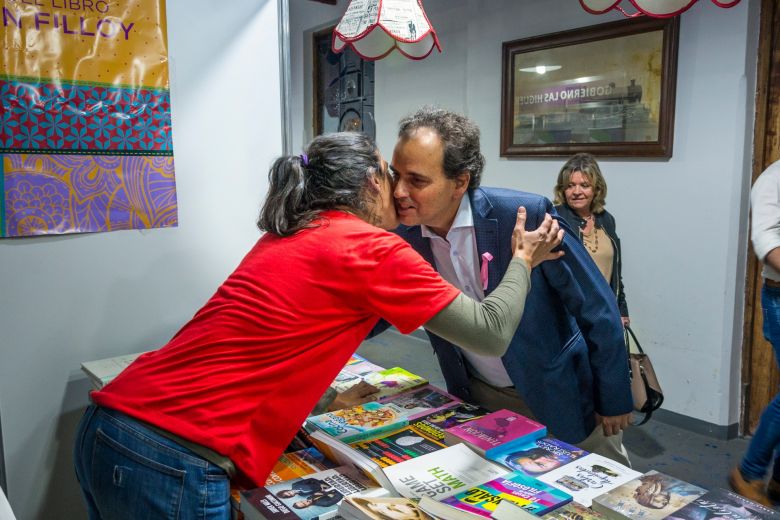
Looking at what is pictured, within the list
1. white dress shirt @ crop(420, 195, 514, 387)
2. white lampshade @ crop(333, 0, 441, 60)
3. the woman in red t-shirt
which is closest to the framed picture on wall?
white lampshade @ crop(333, 0, 441, 60)

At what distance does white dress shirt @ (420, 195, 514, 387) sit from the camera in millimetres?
1673

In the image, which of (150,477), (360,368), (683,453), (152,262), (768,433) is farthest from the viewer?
(683,453)

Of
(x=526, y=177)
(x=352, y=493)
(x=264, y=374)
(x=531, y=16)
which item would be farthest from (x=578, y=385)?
(x=531, y=16)

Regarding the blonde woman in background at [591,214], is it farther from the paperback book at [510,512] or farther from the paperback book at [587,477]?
the paperback book at [510,512]

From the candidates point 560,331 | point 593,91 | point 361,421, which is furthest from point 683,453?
point 361,421

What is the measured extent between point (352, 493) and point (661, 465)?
247 cm

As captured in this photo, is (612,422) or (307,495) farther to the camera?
(612,422)

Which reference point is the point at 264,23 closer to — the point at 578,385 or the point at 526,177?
the point at 578,385

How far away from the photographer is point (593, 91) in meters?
3.81

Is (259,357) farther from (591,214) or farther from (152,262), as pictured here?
(591,214)

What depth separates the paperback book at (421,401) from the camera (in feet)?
5.07

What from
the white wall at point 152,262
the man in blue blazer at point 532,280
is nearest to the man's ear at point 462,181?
the man in blue blazer at point 532,280

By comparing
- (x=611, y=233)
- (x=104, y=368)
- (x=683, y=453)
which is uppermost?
(x=611, y=233)

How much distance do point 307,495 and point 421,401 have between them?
50cm
